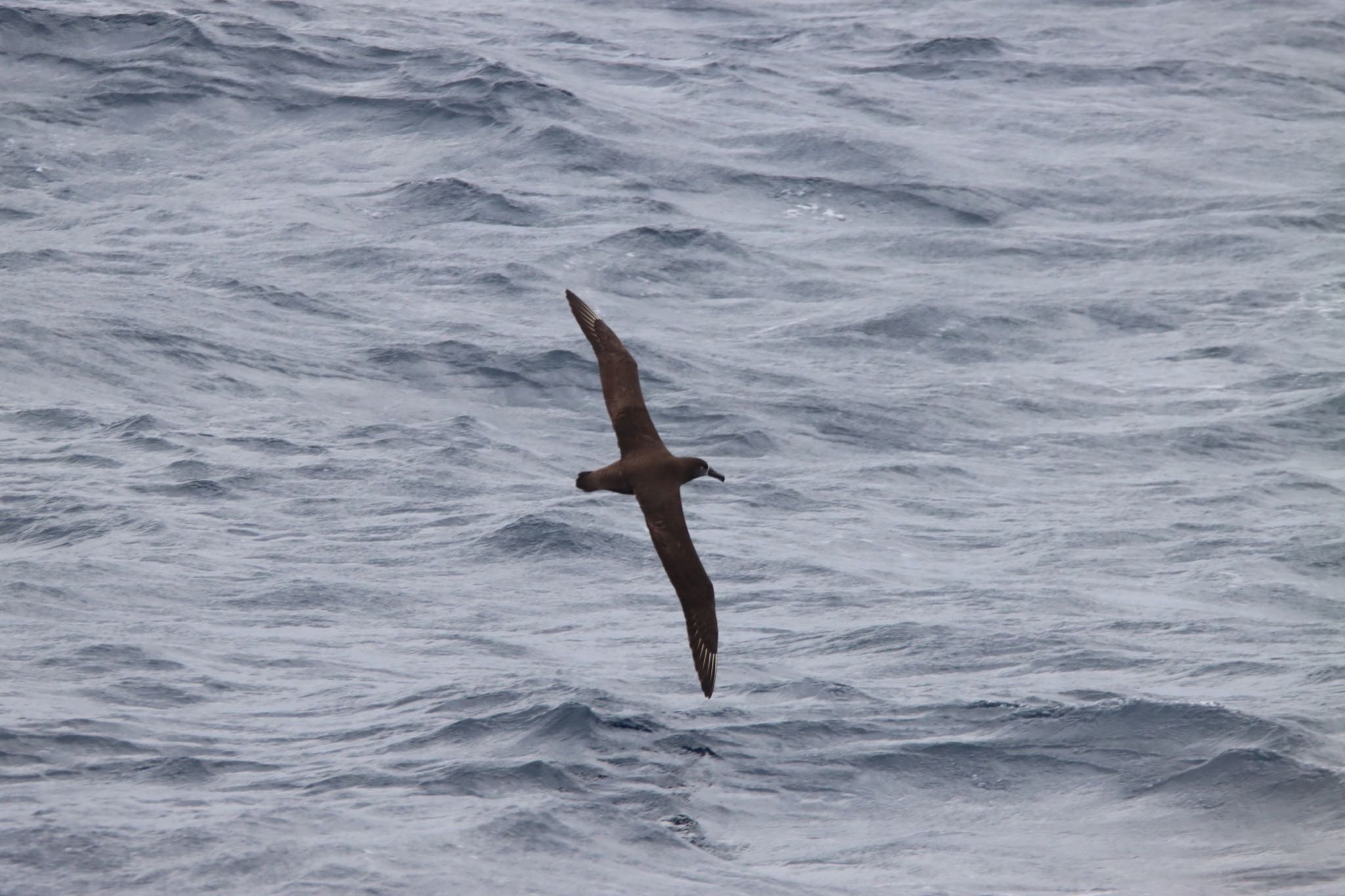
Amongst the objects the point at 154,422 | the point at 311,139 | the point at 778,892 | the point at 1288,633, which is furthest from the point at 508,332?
the point at 778,892

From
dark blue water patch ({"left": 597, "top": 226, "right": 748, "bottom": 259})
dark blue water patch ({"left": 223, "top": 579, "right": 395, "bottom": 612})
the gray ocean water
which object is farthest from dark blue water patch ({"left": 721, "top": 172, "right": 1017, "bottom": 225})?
dark blue water patch ({"left": 223, "top": 579, "right": 395, "bottom": 612})

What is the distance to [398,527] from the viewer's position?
1883 centimetres

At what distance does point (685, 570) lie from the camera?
510 inches

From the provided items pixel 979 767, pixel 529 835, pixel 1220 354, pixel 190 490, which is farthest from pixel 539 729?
pixel 1220 354

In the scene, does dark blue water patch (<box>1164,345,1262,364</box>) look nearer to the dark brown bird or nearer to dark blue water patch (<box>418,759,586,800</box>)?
the dark brown bird

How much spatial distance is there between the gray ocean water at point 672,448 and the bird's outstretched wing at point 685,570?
3.52 ft

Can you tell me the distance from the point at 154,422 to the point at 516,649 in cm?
590

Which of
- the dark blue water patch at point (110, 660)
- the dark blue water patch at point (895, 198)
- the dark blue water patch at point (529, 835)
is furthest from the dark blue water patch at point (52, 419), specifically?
the dark blue water patch at point (895, 198)

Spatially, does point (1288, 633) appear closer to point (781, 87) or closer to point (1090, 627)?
point (1090, 627)

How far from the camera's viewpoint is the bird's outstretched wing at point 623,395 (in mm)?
13477

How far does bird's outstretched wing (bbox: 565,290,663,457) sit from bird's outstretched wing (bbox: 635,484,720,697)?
0.44 m

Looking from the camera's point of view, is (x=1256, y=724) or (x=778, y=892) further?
(x=1256, y=724)

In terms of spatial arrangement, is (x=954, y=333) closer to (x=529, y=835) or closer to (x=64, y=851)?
(x=529, y=835)

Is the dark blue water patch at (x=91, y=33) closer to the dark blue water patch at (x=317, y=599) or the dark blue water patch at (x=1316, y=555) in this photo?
the dark blue water patch at (x=317, y=599)
